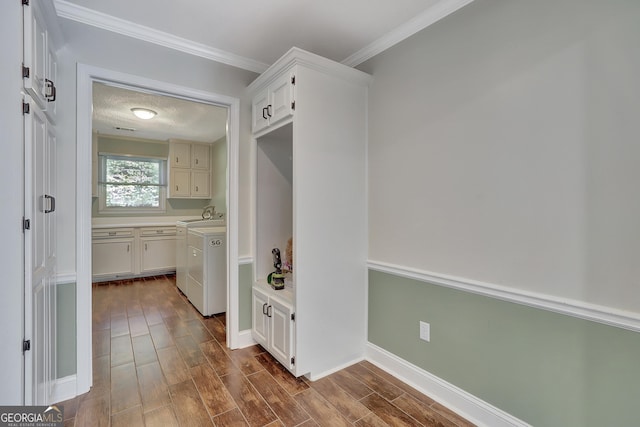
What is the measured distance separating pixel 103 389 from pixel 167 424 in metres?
0.66

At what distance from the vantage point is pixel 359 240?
7.40 feet

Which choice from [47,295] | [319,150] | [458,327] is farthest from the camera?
[319,150]

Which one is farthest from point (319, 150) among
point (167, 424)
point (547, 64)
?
point (167, 424)

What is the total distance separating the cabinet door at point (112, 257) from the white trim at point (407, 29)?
451cm

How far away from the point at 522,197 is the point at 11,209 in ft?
7.24

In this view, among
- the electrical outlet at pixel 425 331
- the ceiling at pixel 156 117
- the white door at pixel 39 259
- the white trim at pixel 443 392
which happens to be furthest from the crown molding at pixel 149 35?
the white trim at pixel 443 392

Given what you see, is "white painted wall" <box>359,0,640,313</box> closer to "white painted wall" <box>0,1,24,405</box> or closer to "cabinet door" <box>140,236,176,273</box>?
"white painted wall" <box>0,1,24,405</box>

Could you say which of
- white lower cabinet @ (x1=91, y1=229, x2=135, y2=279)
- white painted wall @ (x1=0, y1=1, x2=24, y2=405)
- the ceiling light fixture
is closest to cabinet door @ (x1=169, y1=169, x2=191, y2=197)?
white lower cabinet @ (x1=91, y1=229, x2=135, y2=279)

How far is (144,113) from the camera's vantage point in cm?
364

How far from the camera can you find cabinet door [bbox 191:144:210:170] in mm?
5266

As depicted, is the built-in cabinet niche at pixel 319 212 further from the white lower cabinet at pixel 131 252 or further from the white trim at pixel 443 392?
the white lower cabinet at pixel 131 252

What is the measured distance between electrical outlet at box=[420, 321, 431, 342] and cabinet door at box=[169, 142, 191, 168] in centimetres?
478

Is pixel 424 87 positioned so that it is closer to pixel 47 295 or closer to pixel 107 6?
pixel 107 6

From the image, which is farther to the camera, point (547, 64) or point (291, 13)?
point (291, 13)
